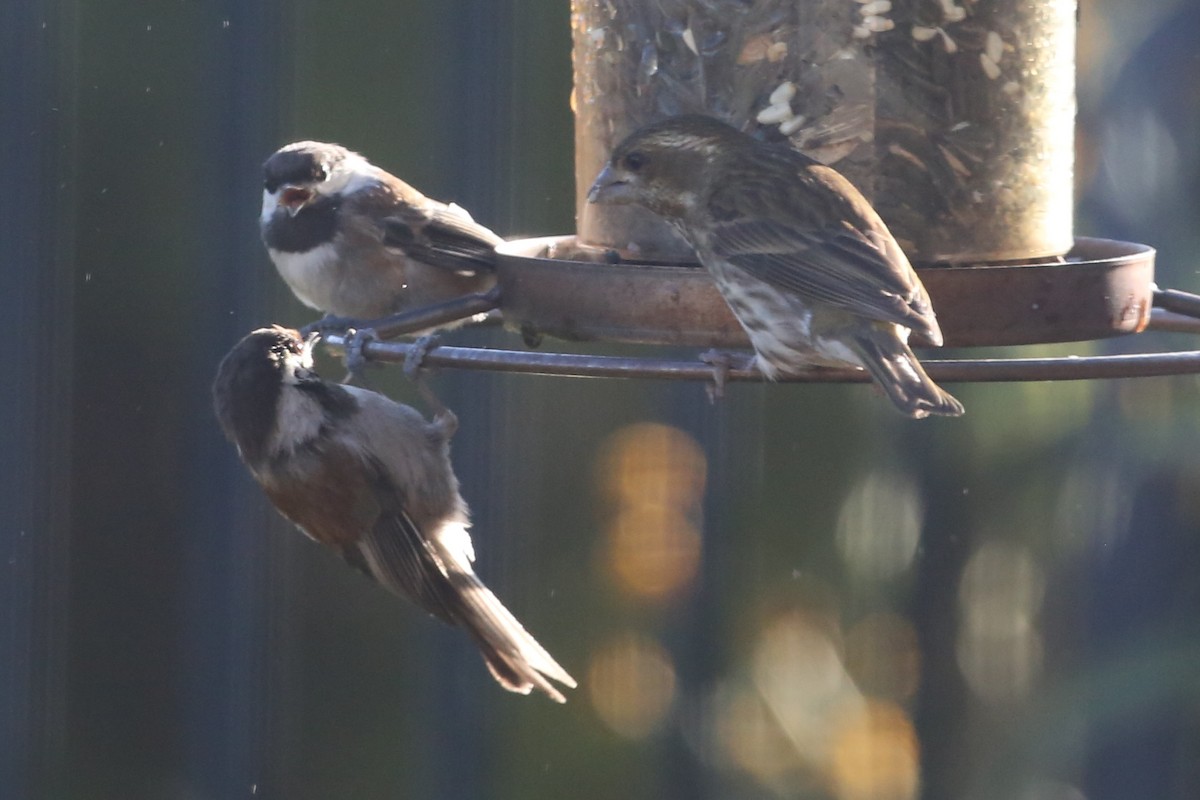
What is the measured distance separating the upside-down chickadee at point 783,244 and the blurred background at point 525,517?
1.51 meters

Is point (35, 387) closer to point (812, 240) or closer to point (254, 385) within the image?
point (254, 385)

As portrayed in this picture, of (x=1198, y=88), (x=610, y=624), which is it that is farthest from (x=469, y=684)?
(x=1198, y=88)

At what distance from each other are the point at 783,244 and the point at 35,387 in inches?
91.2

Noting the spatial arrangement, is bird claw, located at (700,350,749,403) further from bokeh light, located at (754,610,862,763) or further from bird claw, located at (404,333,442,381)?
bokeh light, located at (754,610,862,763)

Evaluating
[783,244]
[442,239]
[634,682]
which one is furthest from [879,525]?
[783,244]

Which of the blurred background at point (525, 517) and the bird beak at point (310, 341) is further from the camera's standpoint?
the blurred background at point (525, 517)

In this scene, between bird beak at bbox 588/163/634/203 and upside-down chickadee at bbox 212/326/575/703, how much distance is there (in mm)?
905

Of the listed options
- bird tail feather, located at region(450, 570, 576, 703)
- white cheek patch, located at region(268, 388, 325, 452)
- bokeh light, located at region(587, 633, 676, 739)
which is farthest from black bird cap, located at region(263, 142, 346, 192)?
bokeh light, located at region(587, 633, 676, 739)

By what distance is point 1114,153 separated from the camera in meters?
4.61

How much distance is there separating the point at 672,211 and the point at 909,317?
0.62 m

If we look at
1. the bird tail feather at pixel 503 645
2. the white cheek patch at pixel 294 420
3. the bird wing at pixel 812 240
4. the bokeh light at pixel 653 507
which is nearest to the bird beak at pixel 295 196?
the white cheek patch at pixel 294 420

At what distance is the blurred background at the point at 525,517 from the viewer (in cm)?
431

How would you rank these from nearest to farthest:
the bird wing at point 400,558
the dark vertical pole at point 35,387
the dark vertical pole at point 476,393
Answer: the bird wing at point 400,558, the dark vertical pole at point 35,387, the dark vertical pole at point 476,393

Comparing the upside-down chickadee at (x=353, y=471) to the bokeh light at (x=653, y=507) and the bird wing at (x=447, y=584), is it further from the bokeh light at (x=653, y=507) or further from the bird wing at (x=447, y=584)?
the bokeh light at (x=653, y=507)
